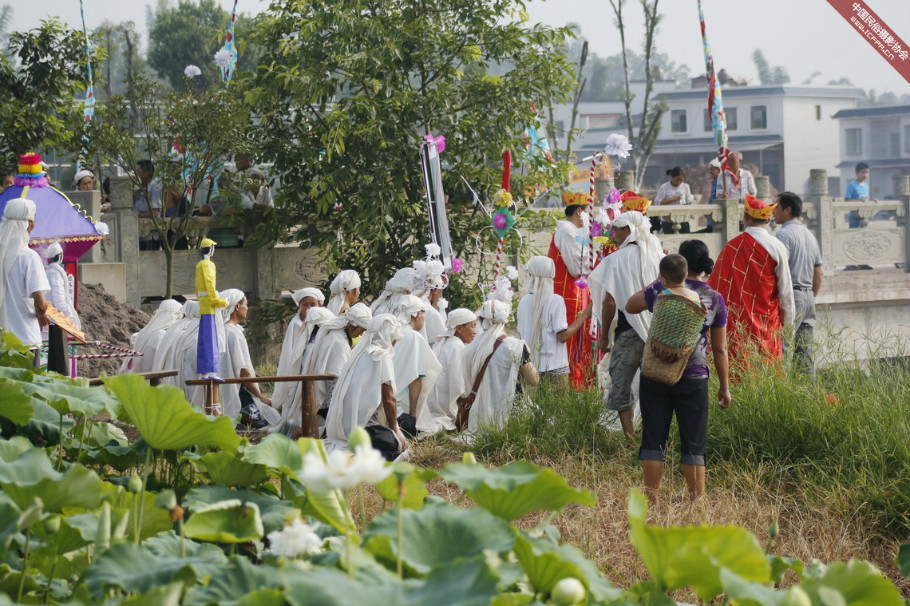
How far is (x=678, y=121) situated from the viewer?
176 feet

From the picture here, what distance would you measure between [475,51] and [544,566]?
33.8 feet

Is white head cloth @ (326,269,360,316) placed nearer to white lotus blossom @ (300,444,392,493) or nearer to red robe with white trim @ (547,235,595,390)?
red robe with white trim @ (547,235,595,390)

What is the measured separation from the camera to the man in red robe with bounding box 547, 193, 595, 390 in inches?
370

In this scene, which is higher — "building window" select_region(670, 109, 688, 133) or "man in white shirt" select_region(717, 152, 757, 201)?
"building window" select_region(670, 109, 688, 133)

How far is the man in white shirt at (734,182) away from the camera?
1541cm

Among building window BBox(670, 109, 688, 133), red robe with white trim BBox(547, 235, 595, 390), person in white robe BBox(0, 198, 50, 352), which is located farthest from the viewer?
building window BBox(670, 109, 688, 133)

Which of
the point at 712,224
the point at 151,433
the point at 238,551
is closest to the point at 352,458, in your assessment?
the point at 151,433

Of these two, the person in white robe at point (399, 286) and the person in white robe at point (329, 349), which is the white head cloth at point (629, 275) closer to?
the person in white robe at point (329, 349)

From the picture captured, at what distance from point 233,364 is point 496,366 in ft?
6.86

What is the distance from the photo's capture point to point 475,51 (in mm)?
12320

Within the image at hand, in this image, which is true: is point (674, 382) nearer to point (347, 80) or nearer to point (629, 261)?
point (629, 261)

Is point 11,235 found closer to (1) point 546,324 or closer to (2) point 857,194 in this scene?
(1) point 546,324

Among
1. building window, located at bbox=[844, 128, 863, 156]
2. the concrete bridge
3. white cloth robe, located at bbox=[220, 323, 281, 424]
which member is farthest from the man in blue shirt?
building window, located at bbox=[844, 128, 863, 156]

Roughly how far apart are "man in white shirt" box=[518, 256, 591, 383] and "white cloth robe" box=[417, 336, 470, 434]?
569 millimetres
